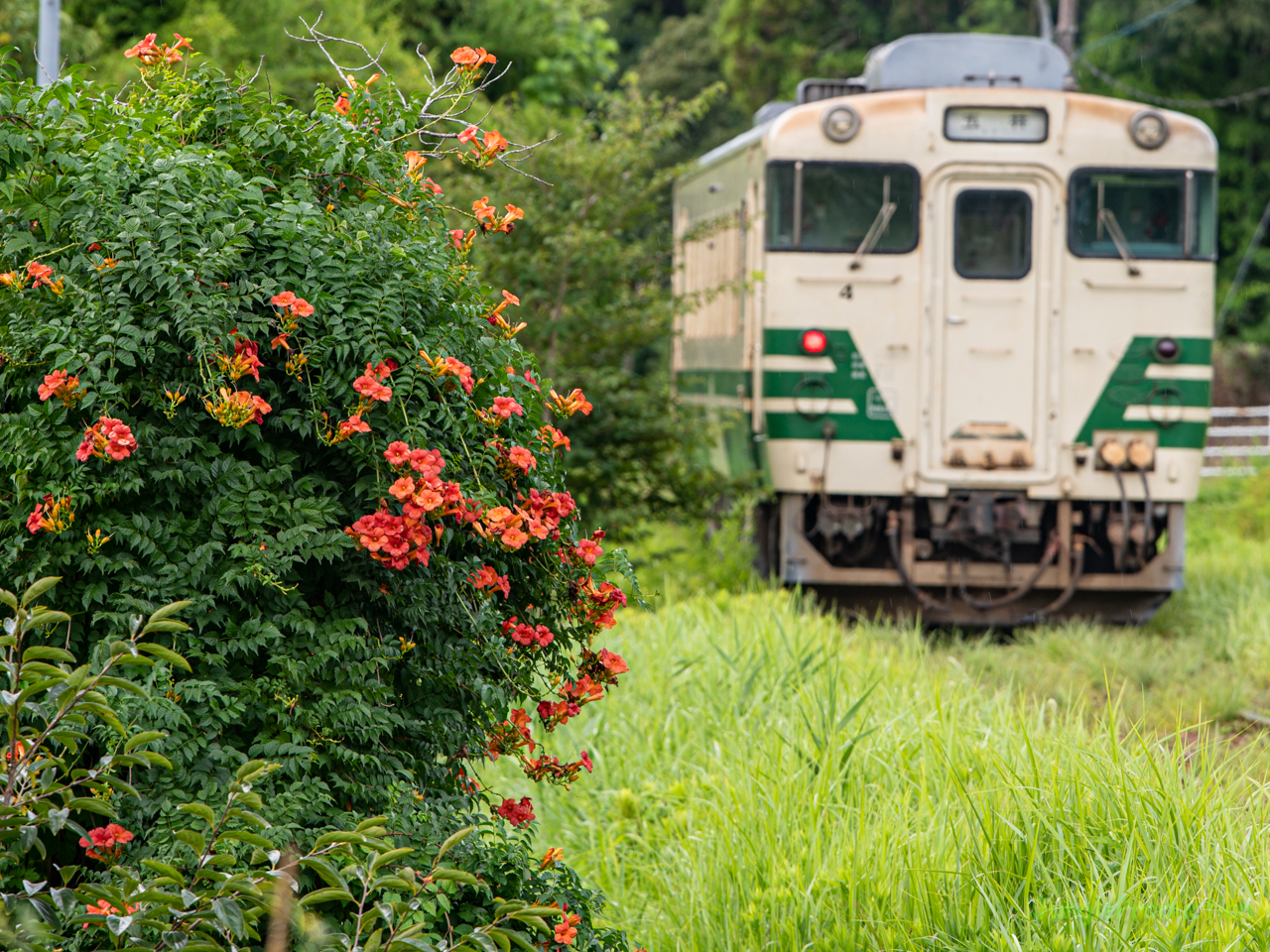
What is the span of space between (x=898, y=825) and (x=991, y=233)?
5873 mm

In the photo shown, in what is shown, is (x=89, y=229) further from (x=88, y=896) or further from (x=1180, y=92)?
(x=1180, y=92)

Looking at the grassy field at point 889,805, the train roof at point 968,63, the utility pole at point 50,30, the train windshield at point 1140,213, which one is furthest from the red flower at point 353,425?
the train roof at point 968,63

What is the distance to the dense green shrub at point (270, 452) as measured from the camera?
2.63 meters

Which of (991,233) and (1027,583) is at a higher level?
(991,233)

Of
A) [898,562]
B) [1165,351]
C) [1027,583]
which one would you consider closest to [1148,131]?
[1165,351]

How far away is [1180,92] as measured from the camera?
30.6 meters

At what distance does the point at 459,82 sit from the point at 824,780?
2368mm

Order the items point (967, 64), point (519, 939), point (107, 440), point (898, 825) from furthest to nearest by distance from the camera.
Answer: point (967, 64) → point (898, 825) → point (107, 440) → point (519, 939)

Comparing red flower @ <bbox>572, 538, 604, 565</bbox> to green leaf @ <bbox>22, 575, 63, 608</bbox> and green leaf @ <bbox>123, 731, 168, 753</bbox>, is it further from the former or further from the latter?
green leaf @ <bbox>22, 575, 63, 608</bbox>

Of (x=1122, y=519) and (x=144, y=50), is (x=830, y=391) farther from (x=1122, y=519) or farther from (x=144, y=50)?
(x=144, y=50)

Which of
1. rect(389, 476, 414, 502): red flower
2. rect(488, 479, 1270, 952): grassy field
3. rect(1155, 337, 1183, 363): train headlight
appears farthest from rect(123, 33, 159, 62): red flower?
rect(1155, 337, 1183, 363): train headlight

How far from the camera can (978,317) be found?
29.4 feet

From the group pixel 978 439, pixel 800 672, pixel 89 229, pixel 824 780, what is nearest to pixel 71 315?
pixel 89 229

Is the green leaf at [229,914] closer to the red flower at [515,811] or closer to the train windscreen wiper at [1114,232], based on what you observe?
the red flower at [515,811]
